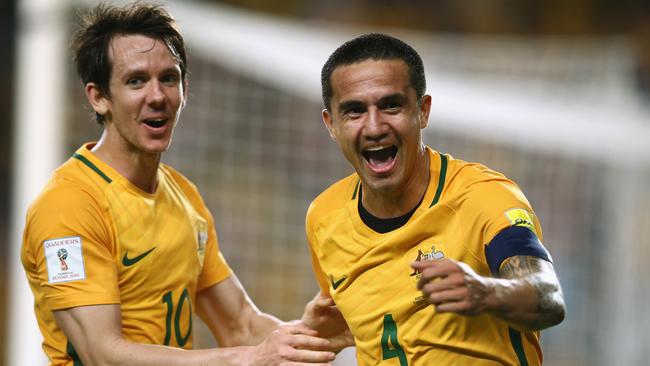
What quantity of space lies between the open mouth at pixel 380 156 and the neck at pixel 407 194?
9 centimetres

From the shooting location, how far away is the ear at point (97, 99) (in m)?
3.93

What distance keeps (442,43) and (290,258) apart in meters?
2.84

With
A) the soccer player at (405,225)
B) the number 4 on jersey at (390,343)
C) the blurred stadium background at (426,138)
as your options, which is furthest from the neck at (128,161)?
the blurred stadium background at (426,138)

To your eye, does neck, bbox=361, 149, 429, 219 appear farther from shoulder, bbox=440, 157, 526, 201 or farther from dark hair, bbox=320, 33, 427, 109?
dark hair, bbox=320, 33, 427, 109

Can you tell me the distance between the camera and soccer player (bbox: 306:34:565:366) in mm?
3201

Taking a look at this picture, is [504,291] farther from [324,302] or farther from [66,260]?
[66,260]

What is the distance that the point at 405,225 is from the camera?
3398 mm

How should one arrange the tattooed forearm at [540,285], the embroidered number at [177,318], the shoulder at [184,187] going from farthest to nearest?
the shoulder at [184,187], the embroidered number at [177,318], the tattooed forearm at [540,285]

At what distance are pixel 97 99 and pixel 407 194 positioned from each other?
1.29 meters

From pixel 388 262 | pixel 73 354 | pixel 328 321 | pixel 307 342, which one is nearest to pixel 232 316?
pixel 328 321

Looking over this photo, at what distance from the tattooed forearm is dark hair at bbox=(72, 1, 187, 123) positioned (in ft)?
5.45

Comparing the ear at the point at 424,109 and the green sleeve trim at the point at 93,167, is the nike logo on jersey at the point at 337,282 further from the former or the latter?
the green sleeve trim at the point at 93,167

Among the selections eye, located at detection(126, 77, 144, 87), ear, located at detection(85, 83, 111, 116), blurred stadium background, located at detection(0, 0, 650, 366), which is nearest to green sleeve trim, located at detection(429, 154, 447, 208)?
eye, located at detection(126, 77, 144, 87)

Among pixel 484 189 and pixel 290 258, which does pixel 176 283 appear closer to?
pixel 484 189
